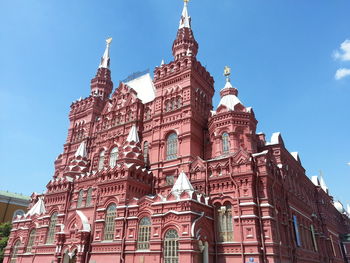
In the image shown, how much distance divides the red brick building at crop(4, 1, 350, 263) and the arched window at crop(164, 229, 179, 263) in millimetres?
89

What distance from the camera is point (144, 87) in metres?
37.6

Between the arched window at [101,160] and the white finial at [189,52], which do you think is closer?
the white finial at [189,52]

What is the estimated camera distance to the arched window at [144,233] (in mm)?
22516

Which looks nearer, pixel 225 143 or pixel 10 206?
pixel 225 143

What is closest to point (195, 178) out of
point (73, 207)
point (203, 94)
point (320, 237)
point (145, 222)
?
point (145, 222)

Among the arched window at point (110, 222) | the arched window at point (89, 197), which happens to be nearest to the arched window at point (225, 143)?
the arched window at point (110, 222)

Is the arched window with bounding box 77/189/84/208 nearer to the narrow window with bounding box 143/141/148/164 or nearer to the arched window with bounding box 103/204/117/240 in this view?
the arched window with bounding box 103/204/117/240

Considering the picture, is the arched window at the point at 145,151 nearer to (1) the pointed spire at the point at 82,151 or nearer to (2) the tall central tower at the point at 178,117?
(2) the tall central tower at the point at 178,117

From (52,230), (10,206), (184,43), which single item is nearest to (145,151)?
(52,230)

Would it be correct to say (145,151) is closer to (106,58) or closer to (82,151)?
(82,151)

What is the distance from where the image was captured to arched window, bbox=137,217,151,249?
22516mm

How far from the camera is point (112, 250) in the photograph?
23875 millimetres

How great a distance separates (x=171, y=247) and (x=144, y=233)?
10.7 feet

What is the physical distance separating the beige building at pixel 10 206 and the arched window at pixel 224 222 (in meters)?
48.8
